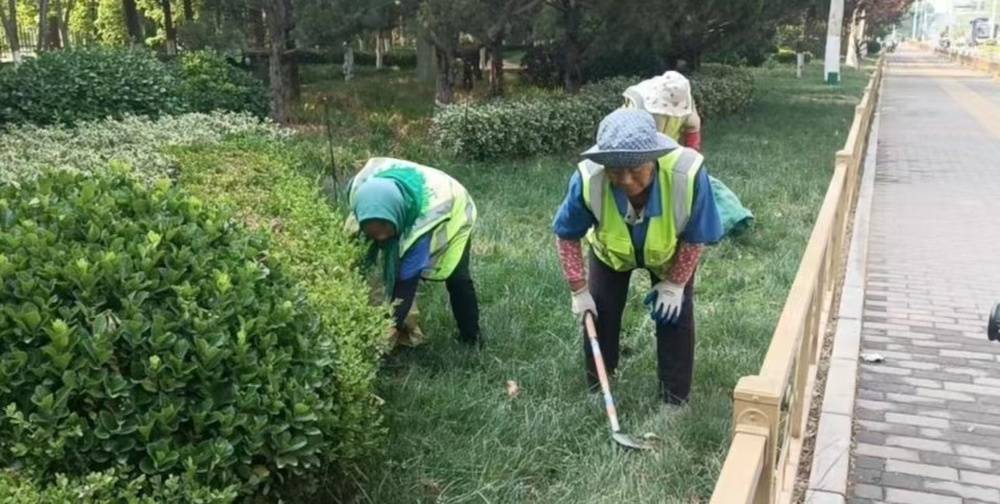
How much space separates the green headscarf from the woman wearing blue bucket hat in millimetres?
635

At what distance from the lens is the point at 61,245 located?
8.41 ft

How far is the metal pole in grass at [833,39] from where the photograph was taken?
77.5 ft

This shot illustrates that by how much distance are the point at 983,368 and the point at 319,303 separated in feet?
11.8

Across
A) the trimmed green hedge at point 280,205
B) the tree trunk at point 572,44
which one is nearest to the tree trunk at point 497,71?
the tree trunk at point 572,44

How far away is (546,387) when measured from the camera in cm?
409

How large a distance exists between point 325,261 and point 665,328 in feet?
4.45

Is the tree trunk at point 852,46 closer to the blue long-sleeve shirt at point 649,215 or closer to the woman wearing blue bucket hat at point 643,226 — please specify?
the woman wearing blue bucket hat at point 643,226

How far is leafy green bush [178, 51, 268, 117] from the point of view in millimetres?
10795

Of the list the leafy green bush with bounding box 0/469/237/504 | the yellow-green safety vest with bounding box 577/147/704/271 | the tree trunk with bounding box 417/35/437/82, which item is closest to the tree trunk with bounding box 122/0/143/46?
the tree trunk with bounding box 417/35/437/82

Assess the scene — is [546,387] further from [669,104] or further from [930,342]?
[930,342]

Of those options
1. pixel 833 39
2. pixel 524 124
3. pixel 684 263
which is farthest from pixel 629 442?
pixel 833 39

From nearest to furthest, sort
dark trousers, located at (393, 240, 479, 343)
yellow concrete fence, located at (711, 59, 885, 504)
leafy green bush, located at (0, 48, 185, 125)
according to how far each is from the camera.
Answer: yellow concrete fence, located at (711, 59, 885, 504) → dark trousers, located at (393, 240, 479, 343) → leafy green bush, located at (0, 48, 185, 125)

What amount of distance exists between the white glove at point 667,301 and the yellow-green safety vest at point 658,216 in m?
0.08

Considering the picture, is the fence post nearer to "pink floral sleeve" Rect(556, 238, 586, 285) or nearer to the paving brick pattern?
"pink floral sleeve" Rect(556, 238, 586, 285)
